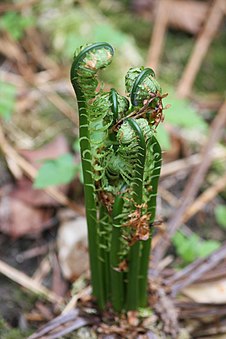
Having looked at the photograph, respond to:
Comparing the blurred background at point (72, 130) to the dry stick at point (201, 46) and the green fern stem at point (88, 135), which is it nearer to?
the dry stick at point (201, 46)

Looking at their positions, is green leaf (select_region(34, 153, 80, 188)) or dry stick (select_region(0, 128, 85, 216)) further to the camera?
dry stick (select_region(0, 128, 85, 216))

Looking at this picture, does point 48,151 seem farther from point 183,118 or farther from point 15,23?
point 15,23

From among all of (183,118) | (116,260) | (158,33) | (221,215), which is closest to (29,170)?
(183,118)

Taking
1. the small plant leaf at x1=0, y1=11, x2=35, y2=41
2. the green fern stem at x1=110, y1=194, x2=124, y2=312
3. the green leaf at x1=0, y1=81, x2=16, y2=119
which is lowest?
the green fern stem at x1=110, y1=194, x2=124, y2=312

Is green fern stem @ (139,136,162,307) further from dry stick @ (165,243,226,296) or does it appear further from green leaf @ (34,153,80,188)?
green leaf @ (34,153,80,188)

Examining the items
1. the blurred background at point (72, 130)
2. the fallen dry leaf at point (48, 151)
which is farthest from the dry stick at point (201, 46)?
the fallen dry leaf at point (48, 151)

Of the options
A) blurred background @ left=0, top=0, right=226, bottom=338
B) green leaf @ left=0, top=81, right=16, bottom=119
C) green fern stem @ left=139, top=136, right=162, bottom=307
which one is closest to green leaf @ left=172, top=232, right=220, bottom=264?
blurred background @ left=0, top=0, right=226, bottom=338

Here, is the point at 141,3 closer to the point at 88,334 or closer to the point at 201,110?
the point at 201,110
